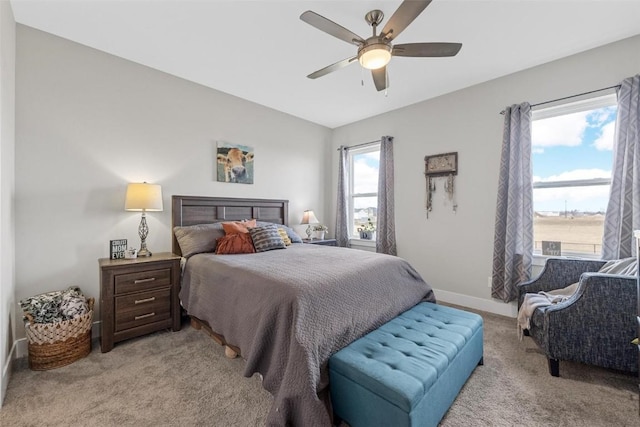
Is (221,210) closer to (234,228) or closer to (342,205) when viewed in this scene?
(234,228)

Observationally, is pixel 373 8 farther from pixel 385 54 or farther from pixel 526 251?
pixel 526 251

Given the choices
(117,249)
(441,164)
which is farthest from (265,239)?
(441,164)

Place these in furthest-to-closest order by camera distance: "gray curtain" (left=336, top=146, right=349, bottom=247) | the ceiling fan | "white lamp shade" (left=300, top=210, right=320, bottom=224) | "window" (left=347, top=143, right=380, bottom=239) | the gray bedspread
→ 1. "gray curtain" (left=336, top=146, right=349, bottom=247)
2. "window" (left=347, top=143, right=380, bottom=239)
3. "white lamp shade" (left=300, top=210, right=320, bottom=224)
4. the ceiling fan
5. the gray bedspread

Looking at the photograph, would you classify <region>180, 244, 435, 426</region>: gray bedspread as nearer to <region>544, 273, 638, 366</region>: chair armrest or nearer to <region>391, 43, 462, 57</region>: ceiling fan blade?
<region>544, 273, 638, 366</region>: chair armrest

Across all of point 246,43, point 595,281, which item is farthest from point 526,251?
point 246,43

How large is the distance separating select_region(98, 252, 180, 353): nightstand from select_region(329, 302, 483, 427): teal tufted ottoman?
1938 mm

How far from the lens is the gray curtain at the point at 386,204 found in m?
4.14

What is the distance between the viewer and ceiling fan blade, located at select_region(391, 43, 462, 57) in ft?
6.32

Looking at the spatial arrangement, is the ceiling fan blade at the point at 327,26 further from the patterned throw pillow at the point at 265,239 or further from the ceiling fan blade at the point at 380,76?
the patterned throw pillow at the point at 265,239

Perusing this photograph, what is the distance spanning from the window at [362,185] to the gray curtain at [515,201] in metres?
1.85

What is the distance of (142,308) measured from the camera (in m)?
2.51

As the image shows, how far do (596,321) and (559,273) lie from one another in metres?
0.81

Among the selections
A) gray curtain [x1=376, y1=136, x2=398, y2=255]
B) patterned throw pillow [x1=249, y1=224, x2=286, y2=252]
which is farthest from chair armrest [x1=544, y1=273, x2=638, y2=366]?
patterned throw pillow [x1=249, y1=224, x2=286, y2=252]

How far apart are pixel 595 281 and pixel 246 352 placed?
2.37 m
